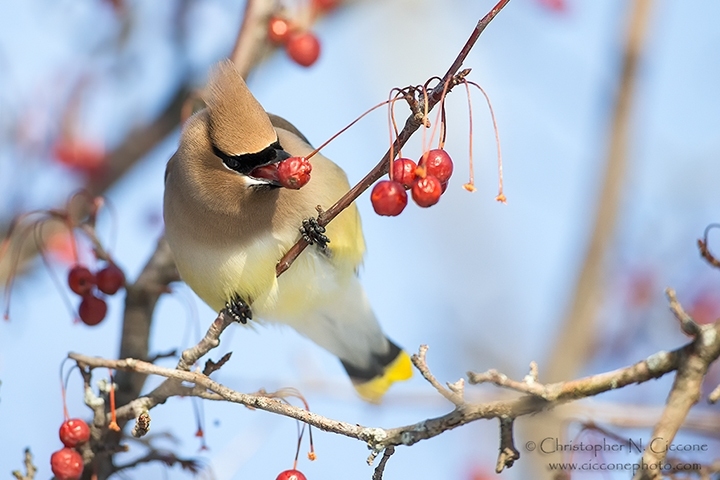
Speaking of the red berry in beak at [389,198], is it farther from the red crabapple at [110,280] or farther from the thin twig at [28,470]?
the red crabapple at [110,280]

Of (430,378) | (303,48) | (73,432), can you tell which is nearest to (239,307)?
(73,432)

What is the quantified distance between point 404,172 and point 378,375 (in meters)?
2.31

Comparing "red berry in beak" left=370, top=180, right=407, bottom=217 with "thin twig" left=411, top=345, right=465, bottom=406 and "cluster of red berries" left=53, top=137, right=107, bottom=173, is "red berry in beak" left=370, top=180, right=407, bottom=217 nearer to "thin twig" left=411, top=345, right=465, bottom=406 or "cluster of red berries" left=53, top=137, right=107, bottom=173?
"thin twig" left=411, top=345, right=465, bottom=406

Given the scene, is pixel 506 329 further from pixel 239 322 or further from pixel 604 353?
pixel 239 322

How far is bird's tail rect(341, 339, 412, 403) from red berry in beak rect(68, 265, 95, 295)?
1.48 m

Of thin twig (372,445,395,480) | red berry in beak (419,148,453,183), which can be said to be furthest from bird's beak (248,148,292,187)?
thin twig (372,445,395,480)

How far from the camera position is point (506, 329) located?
22.8ft

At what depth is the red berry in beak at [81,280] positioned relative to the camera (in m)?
3.46

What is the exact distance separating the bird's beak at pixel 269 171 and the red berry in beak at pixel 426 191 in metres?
0.88

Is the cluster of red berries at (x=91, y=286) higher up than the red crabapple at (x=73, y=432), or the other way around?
the cluster of red berries at (x=91, y=286)

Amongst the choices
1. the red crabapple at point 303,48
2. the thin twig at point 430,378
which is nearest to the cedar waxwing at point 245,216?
the red crabapple at point 303,48

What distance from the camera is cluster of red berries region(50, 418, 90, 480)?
110 inches

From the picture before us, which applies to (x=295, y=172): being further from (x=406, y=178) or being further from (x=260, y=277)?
(x=260, y=277)

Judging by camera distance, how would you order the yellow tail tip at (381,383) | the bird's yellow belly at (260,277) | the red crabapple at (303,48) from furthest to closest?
the yellow tail tip at (381,383) → the red crabapple at (303,48) → the bird's yellow belly at (260,277)
